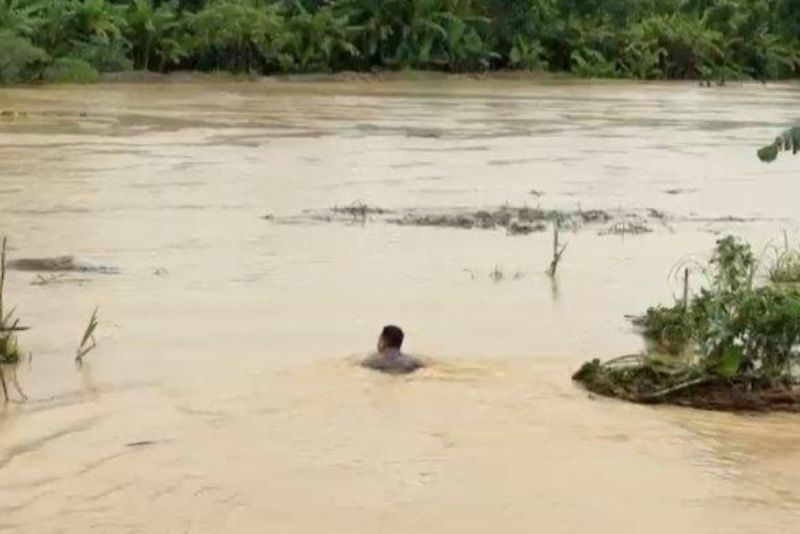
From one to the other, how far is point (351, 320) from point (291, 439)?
2.24 metres

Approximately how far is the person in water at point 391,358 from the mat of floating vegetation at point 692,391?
0.80 meters

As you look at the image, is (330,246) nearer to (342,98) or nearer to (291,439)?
(291,439)

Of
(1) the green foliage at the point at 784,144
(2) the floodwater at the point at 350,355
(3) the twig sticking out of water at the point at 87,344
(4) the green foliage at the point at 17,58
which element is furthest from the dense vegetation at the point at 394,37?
(1) the green foliage at the point at 784,144

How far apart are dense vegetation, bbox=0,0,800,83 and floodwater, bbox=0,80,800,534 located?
1706 cm

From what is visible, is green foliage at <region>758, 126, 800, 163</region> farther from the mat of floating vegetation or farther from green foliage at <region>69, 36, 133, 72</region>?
green foliage at <region>69, 36, 133, 72</region>

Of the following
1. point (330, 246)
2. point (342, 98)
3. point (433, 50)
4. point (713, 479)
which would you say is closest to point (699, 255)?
point (330, 246)

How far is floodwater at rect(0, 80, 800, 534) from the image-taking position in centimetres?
498

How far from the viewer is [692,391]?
20.5 ft

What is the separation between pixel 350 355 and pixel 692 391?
158 centimetres

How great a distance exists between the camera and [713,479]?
17.4 feet

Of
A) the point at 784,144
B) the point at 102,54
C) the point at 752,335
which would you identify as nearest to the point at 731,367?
the point at 752,335

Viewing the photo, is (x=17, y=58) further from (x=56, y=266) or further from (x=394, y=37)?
(x=56, y=266)

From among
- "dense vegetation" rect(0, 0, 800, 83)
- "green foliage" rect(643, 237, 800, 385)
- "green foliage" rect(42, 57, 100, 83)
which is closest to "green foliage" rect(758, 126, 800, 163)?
"green foliage" rect(643, 237, 800, 385)

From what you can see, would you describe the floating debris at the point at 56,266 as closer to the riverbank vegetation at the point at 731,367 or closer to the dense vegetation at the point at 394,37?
the riverbank vegetation at the point at 731,367
